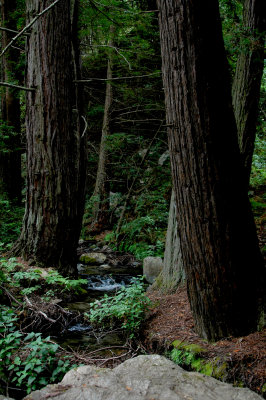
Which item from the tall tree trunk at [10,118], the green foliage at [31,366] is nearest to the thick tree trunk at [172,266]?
the green foliage at [31,366]

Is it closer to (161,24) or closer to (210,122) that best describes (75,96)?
(161,24)

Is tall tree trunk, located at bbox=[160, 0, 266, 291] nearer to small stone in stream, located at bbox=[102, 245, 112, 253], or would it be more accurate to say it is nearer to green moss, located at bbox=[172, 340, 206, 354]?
green moss, located at bbox=[172, 340, 206, 354]

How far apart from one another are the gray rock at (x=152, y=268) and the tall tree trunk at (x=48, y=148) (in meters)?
1.68

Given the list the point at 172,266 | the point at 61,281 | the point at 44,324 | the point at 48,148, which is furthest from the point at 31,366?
the point at 48,148

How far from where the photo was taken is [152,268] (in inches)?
260

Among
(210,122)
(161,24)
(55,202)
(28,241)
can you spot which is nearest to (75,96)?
(55,202)

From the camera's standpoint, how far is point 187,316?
3668mm

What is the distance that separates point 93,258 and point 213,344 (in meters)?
6.05

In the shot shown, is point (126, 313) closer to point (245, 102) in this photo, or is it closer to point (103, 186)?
point (245, 102)

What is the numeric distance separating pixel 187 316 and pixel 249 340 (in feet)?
3.05

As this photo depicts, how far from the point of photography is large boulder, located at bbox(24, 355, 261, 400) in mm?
2004

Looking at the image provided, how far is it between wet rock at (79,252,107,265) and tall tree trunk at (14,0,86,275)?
2660mm

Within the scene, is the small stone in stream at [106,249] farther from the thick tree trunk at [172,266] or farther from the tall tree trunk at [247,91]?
the tall tree trunk at [247,91]

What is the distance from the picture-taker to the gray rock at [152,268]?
21.3ft
